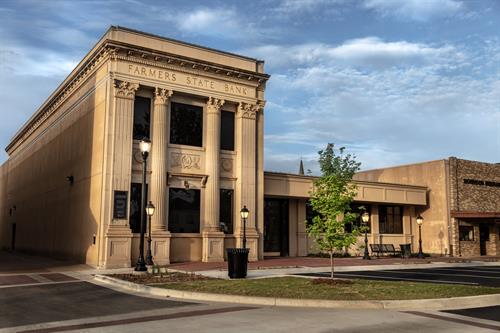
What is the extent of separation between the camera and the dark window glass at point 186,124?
27.2m

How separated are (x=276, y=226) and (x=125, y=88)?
13.9 meters

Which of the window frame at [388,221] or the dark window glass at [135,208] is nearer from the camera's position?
the dark window glass at [135,208]

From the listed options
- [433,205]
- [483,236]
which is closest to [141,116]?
[433,205]

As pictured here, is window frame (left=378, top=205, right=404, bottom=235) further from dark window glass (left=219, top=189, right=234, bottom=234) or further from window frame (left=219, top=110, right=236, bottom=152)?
window frame (left=219, top=110, right=236, bottom=152)

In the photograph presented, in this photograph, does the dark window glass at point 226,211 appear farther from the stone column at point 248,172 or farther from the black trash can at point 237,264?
the black trash can at point 237,264

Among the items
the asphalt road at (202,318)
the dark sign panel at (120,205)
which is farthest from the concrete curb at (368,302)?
the dark sign panel at (120,205)

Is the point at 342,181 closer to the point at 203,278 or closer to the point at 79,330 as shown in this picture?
the point at 203,278

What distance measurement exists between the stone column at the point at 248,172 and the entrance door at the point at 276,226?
13.3 feet

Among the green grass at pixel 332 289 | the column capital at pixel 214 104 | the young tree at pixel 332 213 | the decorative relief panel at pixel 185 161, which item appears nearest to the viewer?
the green grass at pixel 332 289

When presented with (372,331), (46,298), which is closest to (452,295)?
(372,331)

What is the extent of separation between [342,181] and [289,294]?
4.73 meters

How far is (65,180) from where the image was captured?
32.1 m

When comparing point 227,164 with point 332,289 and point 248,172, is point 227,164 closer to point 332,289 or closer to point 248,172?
point 248,172

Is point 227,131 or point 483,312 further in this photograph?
point 227,131
